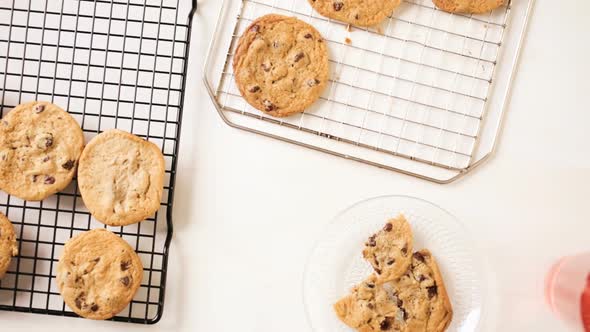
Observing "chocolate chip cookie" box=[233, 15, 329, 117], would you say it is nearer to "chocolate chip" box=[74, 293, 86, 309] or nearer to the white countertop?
the white countertop

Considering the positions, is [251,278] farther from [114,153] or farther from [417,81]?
[417,81]

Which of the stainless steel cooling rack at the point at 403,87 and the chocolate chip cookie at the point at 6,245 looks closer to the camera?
the chocolate chip cookie at the point at 6,245

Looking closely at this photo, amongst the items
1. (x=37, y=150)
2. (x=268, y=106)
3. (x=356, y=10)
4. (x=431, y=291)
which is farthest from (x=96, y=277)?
(x=356, y=10)

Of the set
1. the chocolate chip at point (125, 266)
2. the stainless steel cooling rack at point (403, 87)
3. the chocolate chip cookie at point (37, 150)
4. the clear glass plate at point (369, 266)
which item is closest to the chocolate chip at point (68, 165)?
the chocolate chip cookie at point (37, 150)

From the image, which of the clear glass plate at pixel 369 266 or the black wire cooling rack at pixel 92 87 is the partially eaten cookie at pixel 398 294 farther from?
the black wire cooling rack at pixel 92 87

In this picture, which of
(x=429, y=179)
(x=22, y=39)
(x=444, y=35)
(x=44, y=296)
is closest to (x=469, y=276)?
(x=429, y=179)

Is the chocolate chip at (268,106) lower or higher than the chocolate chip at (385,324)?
higher

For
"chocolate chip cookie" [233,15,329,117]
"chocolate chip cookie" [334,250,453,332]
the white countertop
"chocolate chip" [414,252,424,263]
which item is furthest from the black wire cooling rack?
"chocolate chip" [414,252,424,263]
